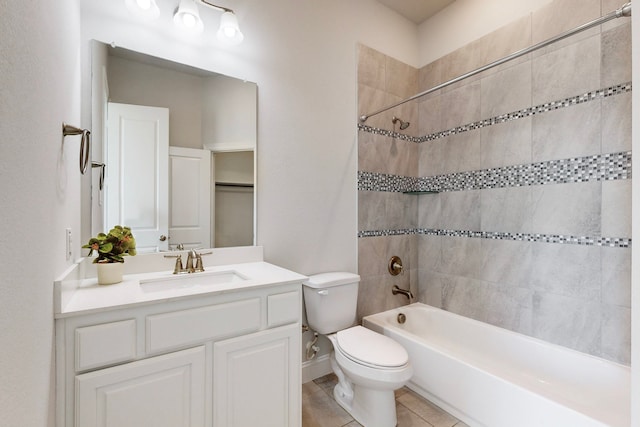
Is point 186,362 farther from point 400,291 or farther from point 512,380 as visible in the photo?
point 400,291

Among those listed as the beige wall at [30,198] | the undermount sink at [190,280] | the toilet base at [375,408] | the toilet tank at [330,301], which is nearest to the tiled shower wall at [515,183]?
the toilet tank at [330,301]

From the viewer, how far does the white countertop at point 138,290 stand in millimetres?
1007

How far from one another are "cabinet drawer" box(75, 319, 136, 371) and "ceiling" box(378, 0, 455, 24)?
2.85m

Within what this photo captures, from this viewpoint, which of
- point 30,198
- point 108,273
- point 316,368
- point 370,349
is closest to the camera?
point 30,198

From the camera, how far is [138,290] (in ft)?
3.97

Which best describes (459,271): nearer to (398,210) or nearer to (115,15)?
(398,210)

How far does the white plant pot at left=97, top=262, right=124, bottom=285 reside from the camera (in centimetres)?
129

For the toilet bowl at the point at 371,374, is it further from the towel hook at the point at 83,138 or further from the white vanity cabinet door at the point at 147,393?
the towel hook at the point at 83,138

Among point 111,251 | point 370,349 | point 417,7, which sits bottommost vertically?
point 370,349

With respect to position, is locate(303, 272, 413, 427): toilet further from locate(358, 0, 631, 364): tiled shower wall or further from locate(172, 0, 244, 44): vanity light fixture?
locate(172, 0, 244, 44): vanity light fixture

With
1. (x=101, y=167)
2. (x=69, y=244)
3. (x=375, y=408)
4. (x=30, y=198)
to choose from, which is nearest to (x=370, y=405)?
(x=375, y=408)

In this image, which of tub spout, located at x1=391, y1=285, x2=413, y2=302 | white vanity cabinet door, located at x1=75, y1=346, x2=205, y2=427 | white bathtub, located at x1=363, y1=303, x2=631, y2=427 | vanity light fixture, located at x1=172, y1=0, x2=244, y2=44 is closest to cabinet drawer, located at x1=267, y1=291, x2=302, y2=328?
white vanity cabinet door, located at x1=75, y1=346, x2=205, y2=427

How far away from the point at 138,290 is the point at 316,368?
145cm

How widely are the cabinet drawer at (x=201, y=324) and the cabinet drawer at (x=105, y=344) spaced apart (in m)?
0.06
